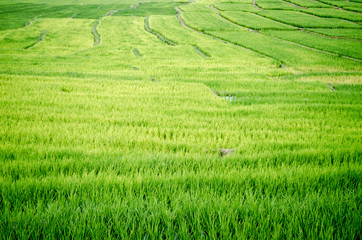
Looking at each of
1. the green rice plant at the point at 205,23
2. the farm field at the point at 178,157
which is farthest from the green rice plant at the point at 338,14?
the farm field at the point at 178,157

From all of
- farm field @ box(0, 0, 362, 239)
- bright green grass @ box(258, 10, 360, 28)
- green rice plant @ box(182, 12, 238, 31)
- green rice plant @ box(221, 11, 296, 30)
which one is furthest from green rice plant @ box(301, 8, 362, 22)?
farm field @ box(0, 0, 362, 239)

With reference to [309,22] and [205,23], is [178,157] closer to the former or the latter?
[205,23]

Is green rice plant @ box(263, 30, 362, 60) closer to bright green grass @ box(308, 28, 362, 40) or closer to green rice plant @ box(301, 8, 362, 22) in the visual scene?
bright green grass @ box(308, 28, 362, 40)

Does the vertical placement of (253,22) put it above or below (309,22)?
above

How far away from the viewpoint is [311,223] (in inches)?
Answer: 64.8

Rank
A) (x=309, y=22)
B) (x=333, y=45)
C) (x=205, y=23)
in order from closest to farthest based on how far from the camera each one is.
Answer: (x=333, y=45)
(x=309, y=22)
(x=205, y=23)

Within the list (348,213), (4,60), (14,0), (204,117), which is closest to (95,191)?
(348,213)

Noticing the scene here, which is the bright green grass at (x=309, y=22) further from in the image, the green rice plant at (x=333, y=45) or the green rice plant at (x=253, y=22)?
the green rice plant at (x=333, y=45)

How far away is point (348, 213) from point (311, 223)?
28 cm

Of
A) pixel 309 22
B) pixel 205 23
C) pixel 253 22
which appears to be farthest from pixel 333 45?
pixel 205 23

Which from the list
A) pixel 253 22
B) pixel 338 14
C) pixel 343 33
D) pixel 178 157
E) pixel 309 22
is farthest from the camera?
pixel 338 14

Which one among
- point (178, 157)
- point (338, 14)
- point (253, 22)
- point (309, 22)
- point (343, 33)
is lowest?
point (178, 157)

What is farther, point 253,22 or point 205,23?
point 253,22

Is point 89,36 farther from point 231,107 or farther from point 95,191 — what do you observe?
point 95,191
